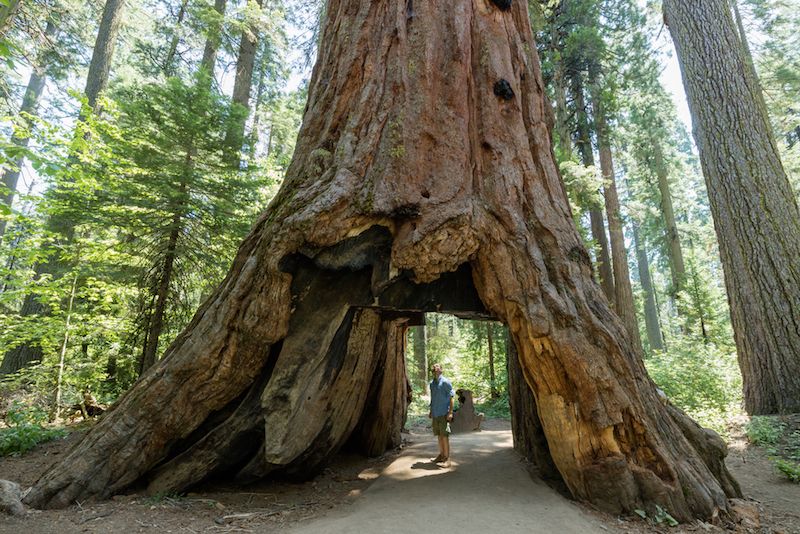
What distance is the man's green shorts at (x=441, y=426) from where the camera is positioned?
6.30 meters

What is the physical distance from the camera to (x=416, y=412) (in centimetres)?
1548

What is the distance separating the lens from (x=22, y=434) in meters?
5.71

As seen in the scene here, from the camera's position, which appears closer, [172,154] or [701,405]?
[172,154]

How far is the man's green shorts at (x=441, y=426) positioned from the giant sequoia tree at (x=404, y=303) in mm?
1397

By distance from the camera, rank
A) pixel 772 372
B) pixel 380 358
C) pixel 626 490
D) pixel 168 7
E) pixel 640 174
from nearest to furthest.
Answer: pixel 626 490 < pixel 772 372 < pixel 380 358 < pixel 168 7 < pixel 640 174

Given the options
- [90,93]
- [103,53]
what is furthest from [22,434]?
[103,53]

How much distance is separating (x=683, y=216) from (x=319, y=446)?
34.5 m

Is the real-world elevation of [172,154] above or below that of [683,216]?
below

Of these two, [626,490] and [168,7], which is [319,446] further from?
[168,7]

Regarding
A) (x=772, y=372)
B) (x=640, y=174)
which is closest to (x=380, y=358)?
(x=772, y=372)

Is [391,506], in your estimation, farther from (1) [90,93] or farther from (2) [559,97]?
(1) [90,93]

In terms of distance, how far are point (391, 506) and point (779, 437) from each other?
5645 mm

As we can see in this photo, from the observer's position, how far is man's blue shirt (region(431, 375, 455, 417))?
659 cm

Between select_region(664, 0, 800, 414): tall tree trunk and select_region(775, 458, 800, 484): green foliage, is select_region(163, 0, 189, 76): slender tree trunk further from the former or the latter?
A: select_region(775, 458, 800, 484): green foliage
